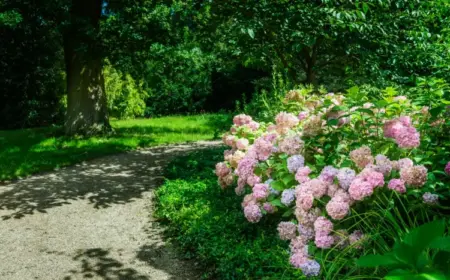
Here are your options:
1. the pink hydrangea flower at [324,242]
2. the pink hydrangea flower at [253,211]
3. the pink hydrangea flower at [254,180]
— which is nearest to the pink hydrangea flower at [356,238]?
the pink hydrangea flower at [324,242]

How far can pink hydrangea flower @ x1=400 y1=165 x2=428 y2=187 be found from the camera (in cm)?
288

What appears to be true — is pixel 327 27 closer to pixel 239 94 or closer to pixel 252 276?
pixel 252 276

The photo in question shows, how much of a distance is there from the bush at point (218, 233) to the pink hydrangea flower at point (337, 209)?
1.75 ft

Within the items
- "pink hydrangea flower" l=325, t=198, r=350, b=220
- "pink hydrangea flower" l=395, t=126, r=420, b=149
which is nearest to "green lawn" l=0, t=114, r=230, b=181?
"pink hydrangea flower" l=325, t=198, r=350, b=220

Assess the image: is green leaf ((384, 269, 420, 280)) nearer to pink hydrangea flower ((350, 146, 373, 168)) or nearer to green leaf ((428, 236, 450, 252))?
green leaf ((428, 236, 450, 252))

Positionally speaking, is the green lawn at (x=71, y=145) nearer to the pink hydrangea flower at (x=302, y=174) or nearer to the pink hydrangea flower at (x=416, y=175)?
the pink hydrangea flower at (x=302, y=174)

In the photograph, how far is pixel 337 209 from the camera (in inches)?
116

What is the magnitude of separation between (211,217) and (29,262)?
1987 millimetres

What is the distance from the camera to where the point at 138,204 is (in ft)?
20.8

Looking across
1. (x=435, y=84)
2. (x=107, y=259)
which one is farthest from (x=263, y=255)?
(x=435, y=84)

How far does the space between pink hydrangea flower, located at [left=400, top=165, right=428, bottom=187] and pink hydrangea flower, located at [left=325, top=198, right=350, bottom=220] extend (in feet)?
1.43

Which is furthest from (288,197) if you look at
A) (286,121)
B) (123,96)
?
(123,96)

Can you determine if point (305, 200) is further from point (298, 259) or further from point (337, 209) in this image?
point (298, 259)

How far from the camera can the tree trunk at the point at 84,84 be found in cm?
Answer: 1134
